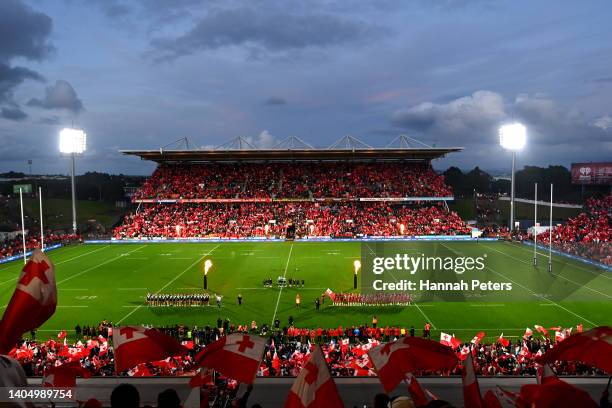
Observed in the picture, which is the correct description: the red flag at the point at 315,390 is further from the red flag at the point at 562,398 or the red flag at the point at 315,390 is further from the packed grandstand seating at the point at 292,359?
the packed grandstand seating at the point at 292,359

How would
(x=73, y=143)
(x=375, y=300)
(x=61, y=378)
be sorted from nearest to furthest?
(x=61, y=378) < (x=375, y=300) < (x=73, y=143)

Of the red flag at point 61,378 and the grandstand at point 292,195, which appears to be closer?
the red flag at point 61,378

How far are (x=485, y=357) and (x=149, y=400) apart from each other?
10.4m

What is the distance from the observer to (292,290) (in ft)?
92.9

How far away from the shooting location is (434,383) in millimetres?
10234

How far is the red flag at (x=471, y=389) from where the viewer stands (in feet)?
14.4

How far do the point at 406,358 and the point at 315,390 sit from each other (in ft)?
6.91

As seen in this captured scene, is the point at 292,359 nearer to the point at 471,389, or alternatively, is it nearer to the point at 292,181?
the point at 471,389

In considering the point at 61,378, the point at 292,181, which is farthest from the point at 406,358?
the point at 292,181

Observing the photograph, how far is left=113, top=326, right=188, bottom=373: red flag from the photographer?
5.82m

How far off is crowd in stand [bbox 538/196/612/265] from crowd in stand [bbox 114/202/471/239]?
11.1 metres

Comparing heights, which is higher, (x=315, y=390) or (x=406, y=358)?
(x=315, y=390)

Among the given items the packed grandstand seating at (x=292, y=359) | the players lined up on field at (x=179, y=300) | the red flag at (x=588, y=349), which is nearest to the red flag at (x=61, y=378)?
the red flag at (x=588, y=349)

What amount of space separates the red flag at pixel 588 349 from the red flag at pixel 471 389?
1.68m
